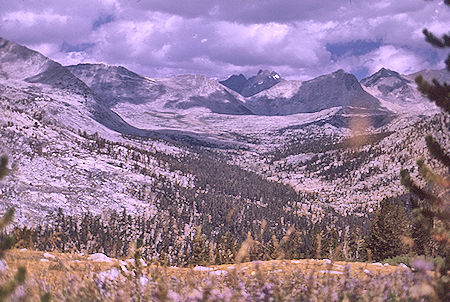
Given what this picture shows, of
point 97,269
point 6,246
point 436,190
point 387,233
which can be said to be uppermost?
point 436,190

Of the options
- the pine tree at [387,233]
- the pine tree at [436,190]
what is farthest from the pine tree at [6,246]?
the pine tree at [387,233]

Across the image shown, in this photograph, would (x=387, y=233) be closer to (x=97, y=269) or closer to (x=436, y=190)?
(x=436, y=190)

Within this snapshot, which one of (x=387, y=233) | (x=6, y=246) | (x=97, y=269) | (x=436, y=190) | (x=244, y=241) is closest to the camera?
(x=6, y=246)

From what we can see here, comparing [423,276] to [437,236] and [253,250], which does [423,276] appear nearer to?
[437,236]

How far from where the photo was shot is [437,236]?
591cm

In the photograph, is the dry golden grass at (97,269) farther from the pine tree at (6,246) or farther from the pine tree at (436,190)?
the pine tree at (436,190)

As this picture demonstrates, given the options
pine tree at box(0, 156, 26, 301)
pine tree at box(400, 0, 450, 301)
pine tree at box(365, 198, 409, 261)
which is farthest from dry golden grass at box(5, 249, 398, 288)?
pine tree at box(365, 198, 409, 261)

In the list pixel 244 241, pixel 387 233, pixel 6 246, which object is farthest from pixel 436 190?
pixel 387 233

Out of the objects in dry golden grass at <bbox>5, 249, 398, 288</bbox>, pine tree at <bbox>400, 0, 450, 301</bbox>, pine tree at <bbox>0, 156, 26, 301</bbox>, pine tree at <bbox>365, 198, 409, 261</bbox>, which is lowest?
pine tree at <bbox>365, 198, 409, 261</bbox>

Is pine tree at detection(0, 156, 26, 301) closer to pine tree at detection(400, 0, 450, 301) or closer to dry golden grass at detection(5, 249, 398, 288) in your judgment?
dry golden grass at detection(5, 249, 398, 288)

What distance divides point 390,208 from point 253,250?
174 ft

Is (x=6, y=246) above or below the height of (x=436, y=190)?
below

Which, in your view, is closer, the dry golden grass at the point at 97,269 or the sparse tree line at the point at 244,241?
the dry golden grass at the point at 97,269

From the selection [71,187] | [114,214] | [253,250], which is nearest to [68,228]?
[114,214]
